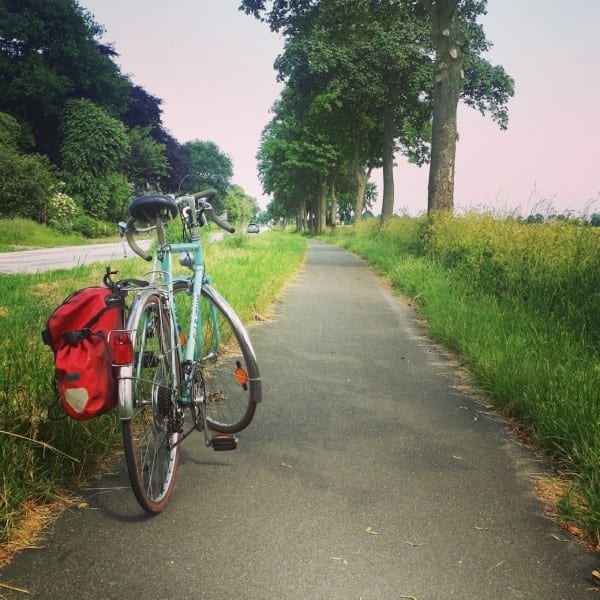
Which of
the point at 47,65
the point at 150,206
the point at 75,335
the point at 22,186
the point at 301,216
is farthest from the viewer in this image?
the point at 301,216

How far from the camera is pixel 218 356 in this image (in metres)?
3.79

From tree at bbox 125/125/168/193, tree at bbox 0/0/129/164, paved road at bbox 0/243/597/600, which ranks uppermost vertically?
tree at bbox 0/0/129/164

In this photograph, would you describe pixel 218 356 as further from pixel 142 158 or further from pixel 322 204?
pixel 142 158

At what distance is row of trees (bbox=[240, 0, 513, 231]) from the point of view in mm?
13984

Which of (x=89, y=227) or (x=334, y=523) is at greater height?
(x=89, y=227)

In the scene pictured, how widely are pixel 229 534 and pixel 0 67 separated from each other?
44021mm

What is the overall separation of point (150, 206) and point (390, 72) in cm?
2162

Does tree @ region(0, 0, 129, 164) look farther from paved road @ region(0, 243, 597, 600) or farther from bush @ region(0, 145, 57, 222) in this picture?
paved road @ region(0, 243, 597, 600)

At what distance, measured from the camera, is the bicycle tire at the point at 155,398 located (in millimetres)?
2572

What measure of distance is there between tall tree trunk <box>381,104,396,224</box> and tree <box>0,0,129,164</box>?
26368mm

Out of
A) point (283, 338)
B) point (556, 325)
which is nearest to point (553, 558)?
point (556, 325)

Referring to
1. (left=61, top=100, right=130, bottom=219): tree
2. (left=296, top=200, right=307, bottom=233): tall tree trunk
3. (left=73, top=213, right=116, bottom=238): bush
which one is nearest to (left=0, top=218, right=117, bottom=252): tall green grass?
(left=73, top=213, right=116, bottom=238): bush

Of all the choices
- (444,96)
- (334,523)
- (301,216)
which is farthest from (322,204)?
(334,523)

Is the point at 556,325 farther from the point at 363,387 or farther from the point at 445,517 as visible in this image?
the point at 445,517
